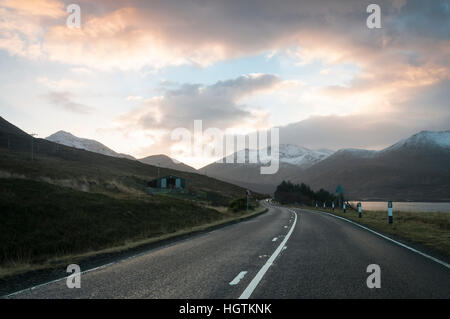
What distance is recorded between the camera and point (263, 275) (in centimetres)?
703

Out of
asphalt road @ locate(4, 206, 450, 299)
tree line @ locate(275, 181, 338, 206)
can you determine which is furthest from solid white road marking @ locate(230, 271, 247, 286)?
tree line @ locate(275, 181, 338, 206)

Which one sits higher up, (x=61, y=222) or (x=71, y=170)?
(x=71, y=170)

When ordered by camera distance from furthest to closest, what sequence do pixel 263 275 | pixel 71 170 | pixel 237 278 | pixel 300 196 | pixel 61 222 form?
pixel 300 196, pixel 71 170, pixel 61 222, pixel 263 275, pixel 237 278

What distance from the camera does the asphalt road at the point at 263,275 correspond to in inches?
227

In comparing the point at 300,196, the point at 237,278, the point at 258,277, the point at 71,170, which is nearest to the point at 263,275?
the point at 258,277

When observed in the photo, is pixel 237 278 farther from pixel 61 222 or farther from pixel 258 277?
pixel 61 222

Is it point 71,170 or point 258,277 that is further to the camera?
point 71,170

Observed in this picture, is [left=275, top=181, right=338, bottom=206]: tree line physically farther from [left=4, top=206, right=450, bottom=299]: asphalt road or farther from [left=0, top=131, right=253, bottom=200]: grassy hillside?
[left=4, top=206, right=450, bottom=299]: asphalt road

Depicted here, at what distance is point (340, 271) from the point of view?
7.32 m

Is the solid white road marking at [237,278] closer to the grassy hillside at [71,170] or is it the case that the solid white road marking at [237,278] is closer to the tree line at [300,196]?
the grassy hillside at [71,170]

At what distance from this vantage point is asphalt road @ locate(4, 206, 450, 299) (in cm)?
576
